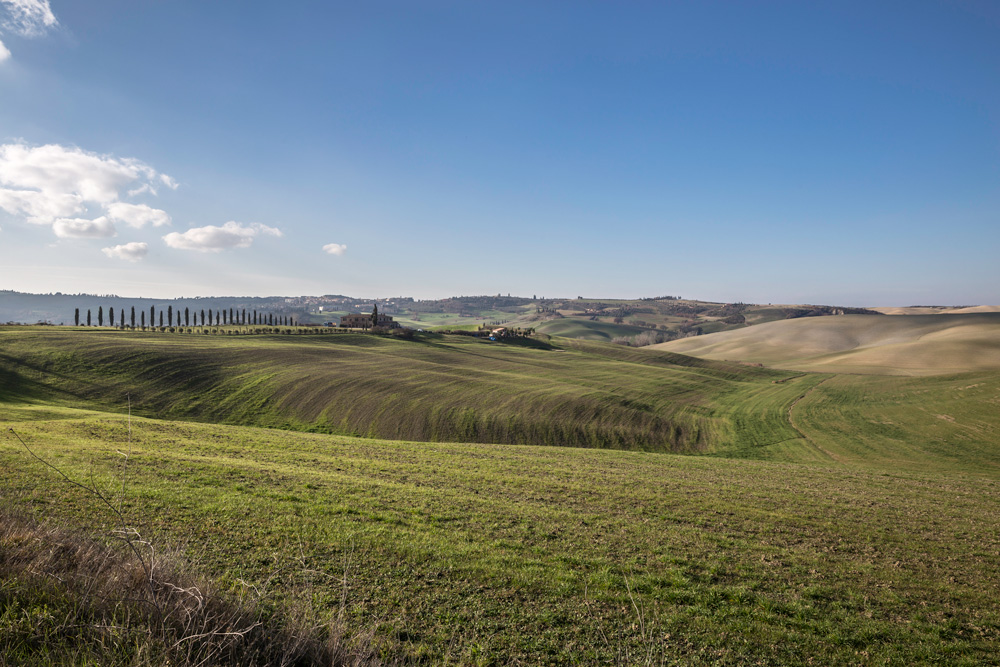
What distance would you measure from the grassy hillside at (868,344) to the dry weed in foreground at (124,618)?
390 feet

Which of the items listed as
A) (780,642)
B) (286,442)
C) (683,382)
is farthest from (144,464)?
(683,382)

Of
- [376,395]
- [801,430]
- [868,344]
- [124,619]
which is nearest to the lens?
[124,619]

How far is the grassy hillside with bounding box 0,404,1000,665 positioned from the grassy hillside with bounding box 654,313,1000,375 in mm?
102591

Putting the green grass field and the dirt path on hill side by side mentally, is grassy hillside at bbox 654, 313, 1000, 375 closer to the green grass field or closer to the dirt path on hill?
the dirt path on hill

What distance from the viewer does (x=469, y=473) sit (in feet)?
65.7

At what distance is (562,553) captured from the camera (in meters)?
11.5

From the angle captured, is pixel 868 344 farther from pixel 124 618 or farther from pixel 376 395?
pixel 124 618

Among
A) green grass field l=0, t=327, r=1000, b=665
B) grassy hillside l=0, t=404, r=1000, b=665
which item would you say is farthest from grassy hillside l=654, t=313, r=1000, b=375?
grassy hillside l=0, t=404, r=1000, b=665

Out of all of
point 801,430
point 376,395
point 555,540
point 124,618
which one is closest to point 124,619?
point 124,618

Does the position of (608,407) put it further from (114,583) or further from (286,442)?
(114,583)

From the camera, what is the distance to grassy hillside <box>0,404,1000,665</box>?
812 cm

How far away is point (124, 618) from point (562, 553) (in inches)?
364

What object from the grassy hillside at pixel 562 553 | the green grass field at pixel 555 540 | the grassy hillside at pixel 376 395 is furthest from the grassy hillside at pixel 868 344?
the grassy hillside at pixel 562 553

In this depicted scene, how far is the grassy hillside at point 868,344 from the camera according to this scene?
318ft
